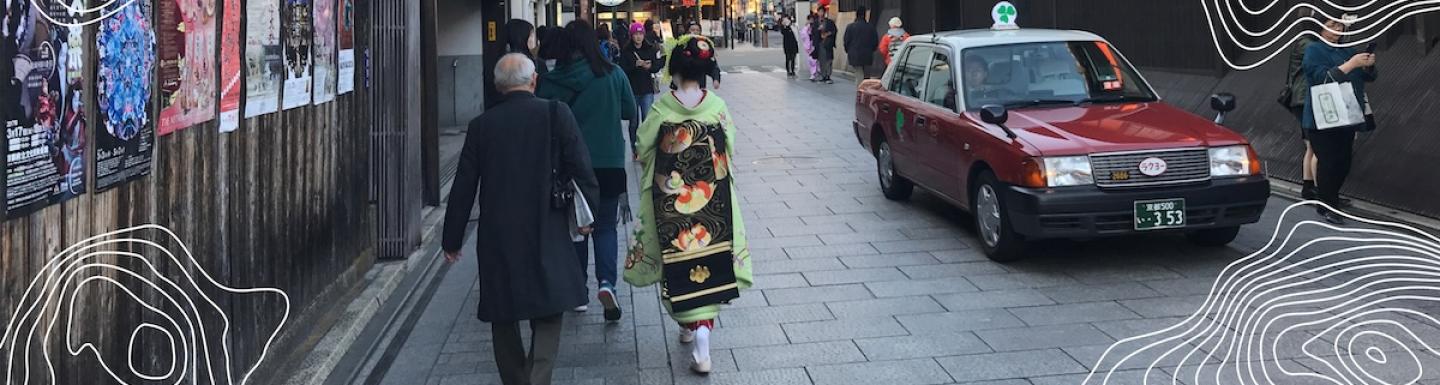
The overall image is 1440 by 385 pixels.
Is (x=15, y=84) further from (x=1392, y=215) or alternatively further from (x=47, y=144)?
(x=1392, y=215)

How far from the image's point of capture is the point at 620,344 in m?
6.13

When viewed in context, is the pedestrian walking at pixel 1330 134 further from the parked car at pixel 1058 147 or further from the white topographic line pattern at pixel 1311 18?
the parked car at pixel 1058 147

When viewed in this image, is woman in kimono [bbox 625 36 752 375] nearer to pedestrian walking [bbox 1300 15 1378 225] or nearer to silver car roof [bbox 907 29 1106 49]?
silver car roof [bbox 907 29 1106 49]

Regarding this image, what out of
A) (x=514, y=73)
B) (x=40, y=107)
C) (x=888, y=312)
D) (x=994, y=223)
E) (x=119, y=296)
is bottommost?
(x=888, y=312)

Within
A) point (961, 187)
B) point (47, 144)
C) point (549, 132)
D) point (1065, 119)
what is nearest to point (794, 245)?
point (961, 187)

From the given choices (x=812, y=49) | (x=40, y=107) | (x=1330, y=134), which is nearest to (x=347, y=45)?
(x=40, y=107)

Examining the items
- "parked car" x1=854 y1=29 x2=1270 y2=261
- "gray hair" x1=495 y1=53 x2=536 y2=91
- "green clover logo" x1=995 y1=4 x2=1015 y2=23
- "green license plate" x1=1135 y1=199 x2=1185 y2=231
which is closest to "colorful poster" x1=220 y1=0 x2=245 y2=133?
"gray hair" x1=495 y1=53 x2=536 y2=91

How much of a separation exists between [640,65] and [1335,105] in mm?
8408

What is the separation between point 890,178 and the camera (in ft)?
34.2

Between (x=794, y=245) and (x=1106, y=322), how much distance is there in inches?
111

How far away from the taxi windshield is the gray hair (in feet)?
14.1

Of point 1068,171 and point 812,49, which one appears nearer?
point 1068,171

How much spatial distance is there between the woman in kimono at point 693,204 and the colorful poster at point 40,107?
259 centimetres

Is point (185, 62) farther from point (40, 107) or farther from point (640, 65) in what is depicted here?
point (640, 65)
